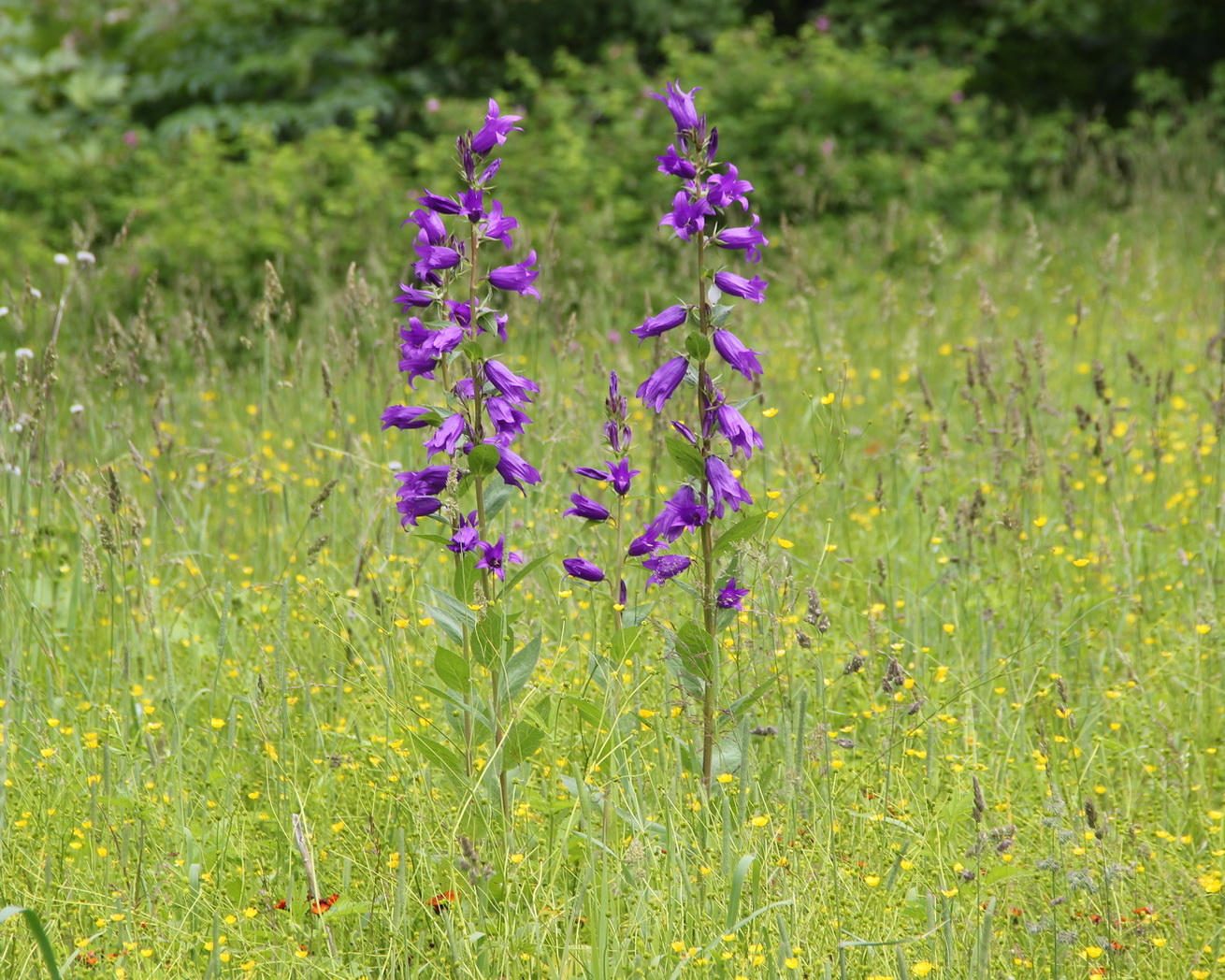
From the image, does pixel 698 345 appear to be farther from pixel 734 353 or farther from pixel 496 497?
pixel 496 497

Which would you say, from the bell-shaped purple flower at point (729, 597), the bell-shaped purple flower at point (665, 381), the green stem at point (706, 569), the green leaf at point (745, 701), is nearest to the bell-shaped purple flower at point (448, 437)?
the bell-shaped purple flower at point (665, 381)

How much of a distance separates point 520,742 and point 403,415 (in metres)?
0.62

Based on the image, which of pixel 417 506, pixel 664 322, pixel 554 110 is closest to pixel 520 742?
pixel 417 506

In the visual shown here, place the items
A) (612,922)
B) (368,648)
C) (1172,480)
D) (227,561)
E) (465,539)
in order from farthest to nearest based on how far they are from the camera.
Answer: (1172,480) < (227,561) < (368,648) < (465,539) < (612,922)

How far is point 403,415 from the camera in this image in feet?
6.88

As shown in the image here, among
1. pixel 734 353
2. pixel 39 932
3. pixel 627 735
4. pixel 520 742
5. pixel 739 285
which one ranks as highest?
pixel 739 285

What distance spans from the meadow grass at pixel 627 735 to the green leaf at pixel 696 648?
0.25 feet

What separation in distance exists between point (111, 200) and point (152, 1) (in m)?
4.42

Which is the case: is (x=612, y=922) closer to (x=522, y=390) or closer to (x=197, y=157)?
(x=522, y=390)

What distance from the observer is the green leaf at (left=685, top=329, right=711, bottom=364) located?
1.99 m

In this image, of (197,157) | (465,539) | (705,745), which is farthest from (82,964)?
(197,157)

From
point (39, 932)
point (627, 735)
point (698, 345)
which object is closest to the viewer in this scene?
point (39, 932)

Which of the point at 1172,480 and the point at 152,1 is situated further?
the point at 152,1

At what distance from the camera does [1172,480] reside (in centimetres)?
392
